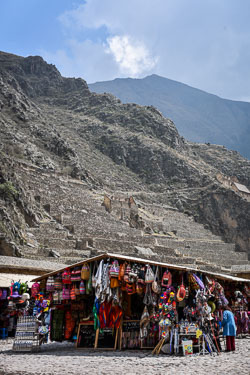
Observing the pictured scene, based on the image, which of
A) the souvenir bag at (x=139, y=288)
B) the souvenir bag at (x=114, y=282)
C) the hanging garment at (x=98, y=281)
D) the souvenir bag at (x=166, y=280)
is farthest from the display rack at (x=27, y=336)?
the souvenir bag at (x=166, y=280)

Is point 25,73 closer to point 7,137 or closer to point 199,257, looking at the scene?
point 7,137

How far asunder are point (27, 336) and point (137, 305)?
119 inches

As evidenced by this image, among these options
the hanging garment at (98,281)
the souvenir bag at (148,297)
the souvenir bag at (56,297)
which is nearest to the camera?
the souvenir bag at (148,297)

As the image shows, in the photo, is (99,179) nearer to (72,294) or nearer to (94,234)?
(94,234)

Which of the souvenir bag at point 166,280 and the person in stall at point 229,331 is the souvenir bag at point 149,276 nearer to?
the souvenir bag at point 166,280

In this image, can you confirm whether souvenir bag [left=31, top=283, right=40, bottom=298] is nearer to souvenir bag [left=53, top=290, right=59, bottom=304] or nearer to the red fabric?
souvenir bag [left=53, top=290, right=59, bottom=304]

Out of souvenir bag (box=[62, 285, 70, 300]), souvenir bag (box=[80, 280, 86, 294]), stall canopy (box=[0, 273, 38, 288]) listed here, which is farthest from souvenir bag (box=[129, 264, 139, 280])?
stall canopy (box=[0, 273, 38, 288])

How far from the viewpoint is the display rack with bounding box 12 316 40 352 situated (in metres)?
11.5

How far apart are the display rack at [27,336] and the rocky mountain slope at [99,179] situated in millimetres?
12462

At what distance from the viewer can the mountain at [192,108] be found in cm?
16212

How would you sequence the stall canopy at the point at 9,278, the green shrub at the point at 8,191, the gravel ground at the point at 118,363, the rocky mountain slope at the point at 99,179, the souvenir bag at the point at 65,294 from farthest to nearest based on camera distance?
the rocky mountain slope at the point at 99,179
the green shrub at the point at 8,191
the stall canopy at the point at 9,278
the souvenir bag at the point at 65,294
the gravel ground at the point at 118,363

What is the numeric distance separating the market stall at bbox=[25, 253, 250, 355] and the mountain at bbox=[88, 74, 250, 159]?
5836 inches

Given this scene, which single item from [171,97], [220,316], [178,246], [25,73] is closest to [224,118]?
[171,97]

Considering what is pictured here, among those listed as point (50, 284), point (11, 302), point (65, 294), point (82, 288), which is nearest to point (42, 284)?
point (50, 284)
